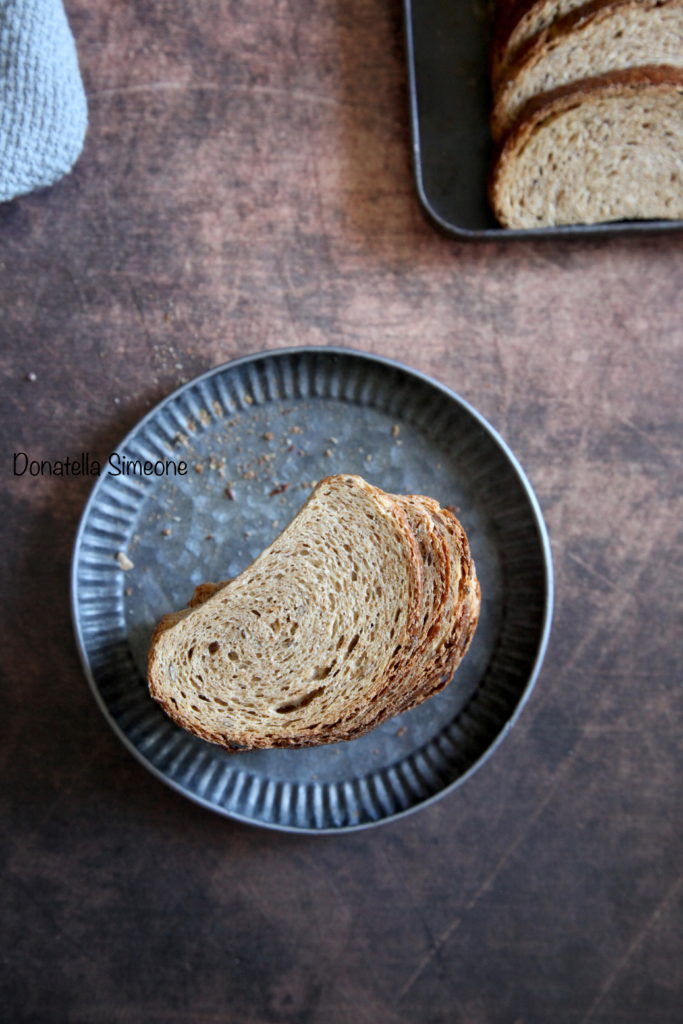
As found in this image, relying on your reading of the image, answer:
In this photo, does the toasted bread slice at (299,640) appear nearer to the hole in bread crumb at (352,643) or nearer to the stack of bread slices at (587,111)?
the hole in bread crumb at (352,643)

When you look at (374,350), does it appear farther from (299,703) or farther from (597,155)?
(299,703)

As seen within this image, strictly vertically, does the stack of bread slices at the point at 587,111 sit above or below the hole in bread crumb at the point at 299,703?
above

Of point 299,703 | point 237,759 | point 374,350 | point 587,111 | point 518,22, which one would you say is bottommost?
point 237,759

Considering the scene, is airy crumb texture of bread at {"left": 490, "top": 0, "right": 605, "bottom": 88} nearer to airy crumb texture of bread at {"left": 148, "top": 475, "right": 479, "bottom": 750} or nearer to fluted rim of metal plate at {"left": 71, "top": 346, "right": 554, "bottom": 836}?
fluted rim of metal plate at {"left": 71, "top": 346, "right": 554, "bottom": 836}

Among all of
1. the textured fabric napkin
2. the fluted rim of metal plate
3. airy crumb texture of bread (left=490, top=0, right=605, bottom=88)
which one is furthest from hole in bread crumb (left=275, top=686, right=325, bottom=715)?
airy crumb texture of bread (left=490, top=0, right=605, bottom=88)

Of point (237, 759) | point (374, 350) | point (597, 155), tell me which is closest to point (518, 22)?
point (597, 155)

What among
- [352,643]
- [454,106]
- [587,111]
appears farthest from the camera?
[454,106]

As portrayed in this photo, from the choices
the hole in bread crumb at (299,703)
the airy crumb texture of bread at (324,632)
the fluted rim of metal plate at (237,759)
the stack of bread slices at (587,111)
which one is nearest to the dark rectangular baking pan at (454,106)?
the stack of bread slices at (587,111)

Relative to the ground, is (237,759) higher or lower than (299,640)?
lower
